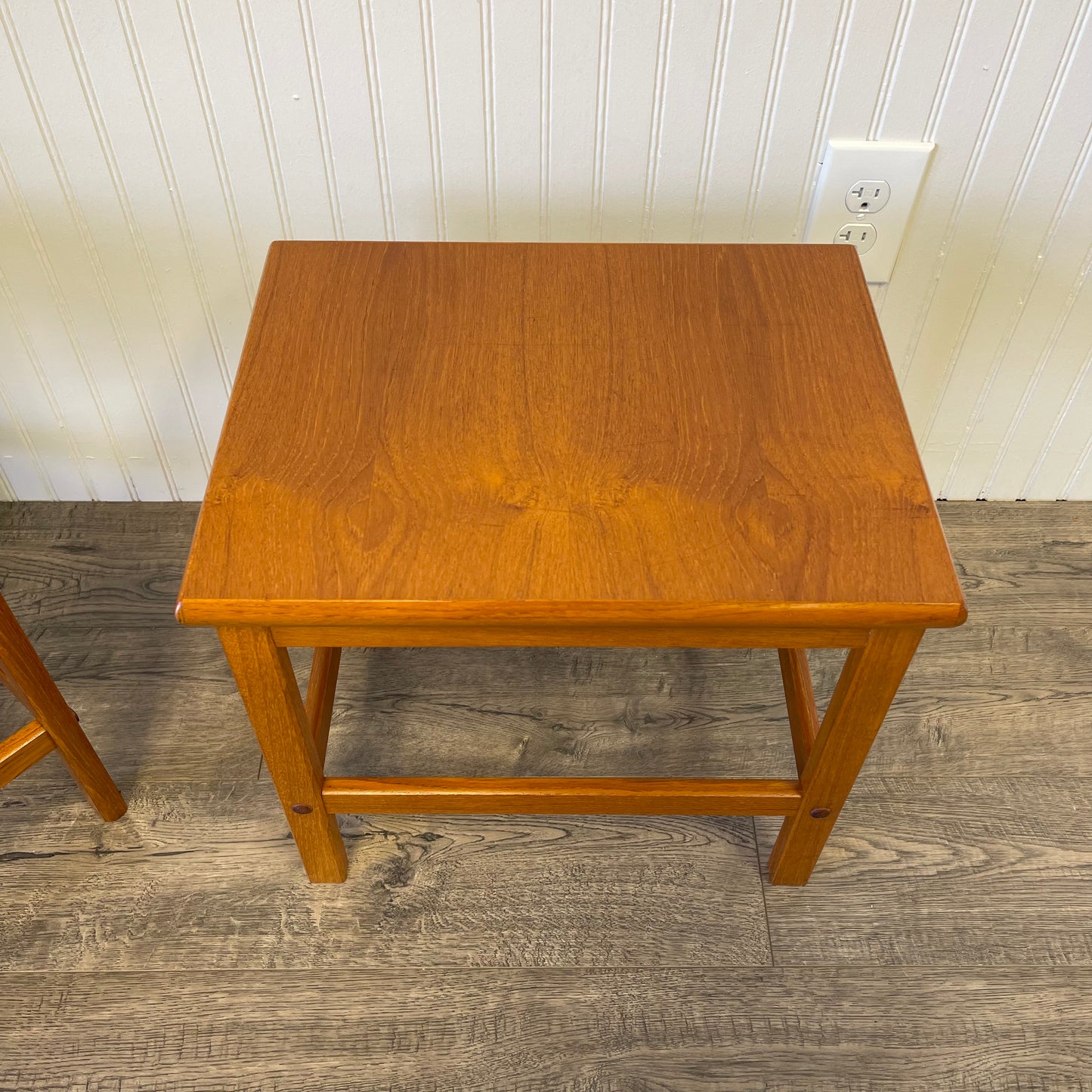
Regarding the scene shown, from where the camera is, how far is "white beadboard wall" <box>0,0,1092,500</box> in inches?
34.3

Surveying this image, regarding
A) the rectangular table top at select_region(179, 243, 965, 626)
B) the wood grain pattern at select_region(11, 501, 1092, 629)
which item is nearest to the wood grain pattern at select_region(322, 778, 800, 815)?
the rectangular table top at select_region(179, 243, 965, 626)

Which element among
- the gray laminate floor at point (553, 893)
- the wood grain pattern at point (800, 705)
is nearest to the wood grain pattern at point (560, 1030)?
the gray laminate floor at point (553, 893)

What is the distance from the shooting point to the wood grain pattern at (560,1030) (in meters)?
0.86

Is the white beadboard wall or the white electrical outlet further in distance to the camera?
the white electrical outlet

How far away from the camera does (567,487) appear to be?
2.27ft

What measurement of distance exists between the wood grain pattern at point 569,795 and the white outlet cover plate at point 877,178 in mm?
508

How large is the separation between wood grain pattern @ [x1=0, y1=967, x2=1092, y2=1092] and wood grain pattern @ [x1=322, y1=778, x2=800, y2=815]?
0.18 m

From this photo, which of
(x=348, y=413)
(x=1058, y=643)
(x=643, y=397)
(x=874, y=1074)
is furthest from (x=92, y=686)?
(x=1058, y=643)

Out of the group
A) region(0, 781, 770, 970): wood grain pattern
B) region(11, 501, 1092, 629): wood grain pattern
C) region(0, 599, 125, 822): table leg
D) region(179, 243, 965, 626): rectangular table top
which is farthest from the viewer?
region(11, 501, 1092, 629): wood grain pattern

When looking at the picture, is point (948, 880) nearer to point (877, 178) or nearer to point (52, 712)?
point (877, 178)

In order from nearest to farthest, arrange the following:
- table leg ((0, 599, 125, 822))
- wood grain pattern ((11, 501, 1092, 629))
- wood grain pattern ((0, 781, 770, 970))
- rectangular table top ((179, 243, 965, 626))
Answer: rectangular table top ((179, 243, 965, 626)) < table leg ((0, 599, 125, 822)) < wood grain pattern ((0, 781, 770, 970)) < wood grain pattern ((11, 501, 1092, 629))

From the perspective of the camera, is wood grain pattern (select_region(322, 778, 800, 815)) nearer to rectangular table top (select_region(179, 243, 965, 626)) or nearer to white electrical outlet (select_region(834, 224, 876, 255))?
rectangular table top (select_region(179, 243, 965, 626))

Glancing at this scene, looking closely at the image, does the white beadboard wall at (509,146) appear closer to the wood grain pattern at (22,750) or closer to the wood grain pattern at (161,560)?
the wood grain pattern at (161,560)

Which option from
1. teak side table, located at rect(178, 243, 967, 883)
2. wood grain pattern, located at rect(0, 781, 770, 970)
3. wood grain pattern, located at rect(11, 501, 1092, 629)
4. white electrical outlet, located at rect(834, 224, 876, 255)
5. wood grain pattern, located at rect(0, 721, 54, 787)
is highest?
teak side table, located at rect(178, 243, 967, 883)
